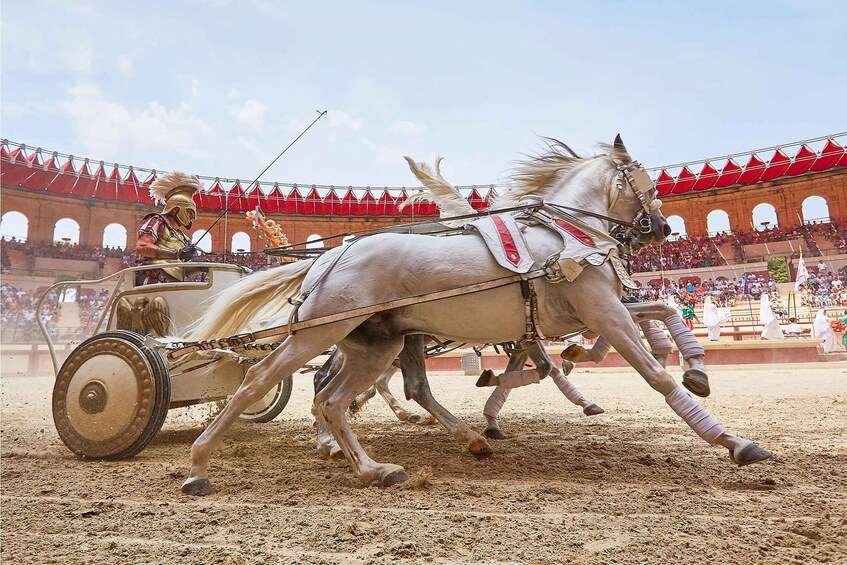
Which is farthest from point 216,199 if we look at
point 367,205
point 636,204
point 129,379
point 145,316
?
point 636,204

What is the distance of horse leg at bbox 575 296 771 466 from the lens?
8.21ft

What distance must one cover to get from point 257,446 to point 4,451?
186cm

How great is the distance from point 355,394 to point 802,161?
34084mm

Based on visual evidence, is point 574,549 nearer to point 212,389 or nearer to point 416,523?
point 416,523

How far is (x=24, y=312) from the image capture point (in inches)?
794

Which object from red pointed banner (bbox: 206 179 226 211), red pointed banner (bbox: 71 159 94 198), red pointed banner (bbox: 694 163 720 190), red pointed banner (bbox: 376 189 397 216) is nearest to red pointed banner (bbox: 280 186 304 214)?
red pointed banner (bbox: 206 179 226 211)

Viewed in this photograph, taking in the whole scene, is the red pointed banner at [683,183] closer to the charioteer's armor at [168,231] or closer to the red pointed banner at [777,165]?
the red pointed banner at [777,165]

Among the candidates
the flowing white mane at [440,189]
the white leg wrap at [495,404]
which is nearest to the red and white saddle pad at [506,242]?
the white leg wrap at [495,404]

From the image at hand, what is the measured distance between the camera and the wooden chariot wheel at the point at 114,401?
3264 millimetres

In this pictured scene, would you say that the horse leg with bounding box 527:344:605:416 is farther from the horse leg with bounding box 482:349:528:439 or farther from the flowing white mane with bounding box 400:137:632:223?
the flowing white mane with bounding box 400:137:632:223

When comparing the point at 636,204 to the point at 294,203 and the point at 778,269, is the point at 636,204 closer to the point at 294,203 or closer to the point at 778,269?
the point at 778,269

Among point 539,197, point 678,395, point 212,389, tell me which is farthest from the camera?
point 212,389

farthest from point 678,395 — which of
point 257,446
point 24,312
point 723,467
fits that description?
point 24,312

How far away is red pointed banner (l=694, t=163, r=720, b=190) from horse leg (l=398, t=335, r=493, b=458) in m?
31.8
